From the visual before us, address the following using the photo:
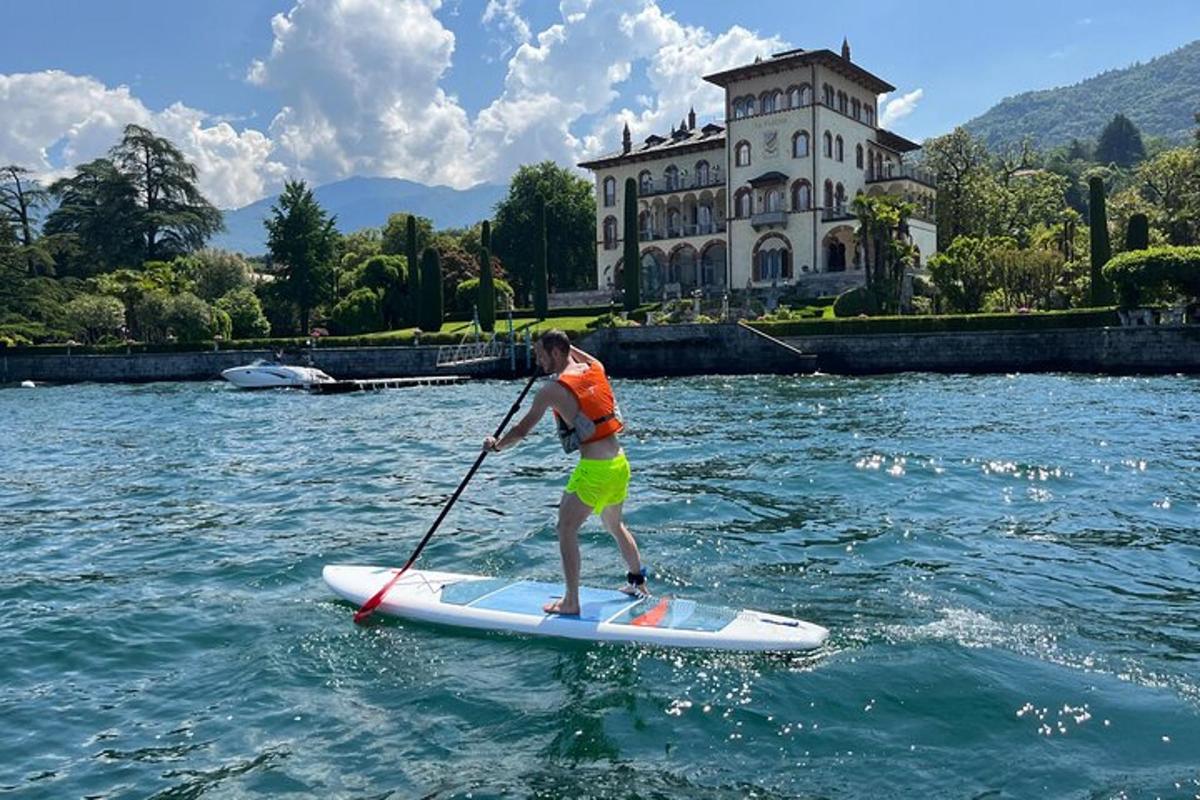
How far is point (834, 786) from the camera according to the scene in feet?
17.8

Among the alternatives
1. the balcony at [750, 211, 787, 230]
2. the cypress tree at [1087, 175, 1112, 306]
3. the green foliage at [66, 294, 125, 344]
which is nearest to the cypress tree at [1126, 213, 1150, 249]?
the cypress tree at [1087, 175, 1112, 306]

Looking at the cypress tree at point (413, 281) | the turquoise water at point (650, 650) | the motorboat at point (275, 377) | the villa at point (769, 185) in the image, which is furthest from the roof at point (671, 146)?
the turquoise water at point (650, 650)

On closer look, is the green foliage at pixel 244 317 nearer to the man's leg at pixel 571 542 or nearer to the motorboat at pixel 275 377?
the motorboat at pixel 275 377

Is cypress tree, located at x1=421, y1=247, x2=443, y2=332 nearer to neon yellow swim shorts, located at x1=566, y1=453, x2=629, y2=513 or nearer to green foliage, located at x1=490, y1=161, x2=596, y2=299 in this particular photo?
green foliage, located at x1=490, y1=161, x2=596, y2=299

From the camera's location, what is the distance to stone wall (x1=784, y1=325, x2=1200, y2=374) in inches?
1501

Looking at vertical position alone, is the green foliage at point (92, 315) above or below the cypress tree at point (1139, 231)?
below

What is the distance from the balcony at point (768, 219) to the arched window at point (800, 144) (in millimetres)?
4213

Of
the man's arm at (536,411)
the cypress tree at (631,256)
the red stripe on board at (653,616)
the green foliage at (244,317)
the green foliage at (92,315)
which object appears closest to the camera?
the man's arm at (536,411)

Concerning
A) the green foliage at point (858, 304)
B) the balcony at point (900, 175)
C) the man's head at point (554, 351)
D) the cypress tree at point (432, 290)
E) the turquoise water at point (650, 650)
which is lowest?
the turquoise water at point (650, 650)

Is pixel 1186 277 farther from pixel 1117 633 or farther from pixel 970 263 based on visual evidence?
pixel 1117 633

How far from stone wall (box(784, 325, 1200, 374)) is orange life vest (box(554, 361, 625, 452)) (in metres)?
37.8

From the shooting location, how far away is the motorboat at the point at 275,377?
46812mm

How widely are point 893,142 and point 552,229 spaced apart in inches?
1222

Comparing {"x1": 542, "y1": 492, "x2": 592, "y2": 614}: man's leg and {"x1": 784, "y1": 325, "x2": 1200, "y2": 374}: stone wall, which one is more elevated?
{"x1": 784, "y1": 325, "x2": 1200, "y2": 374}: stone wall
